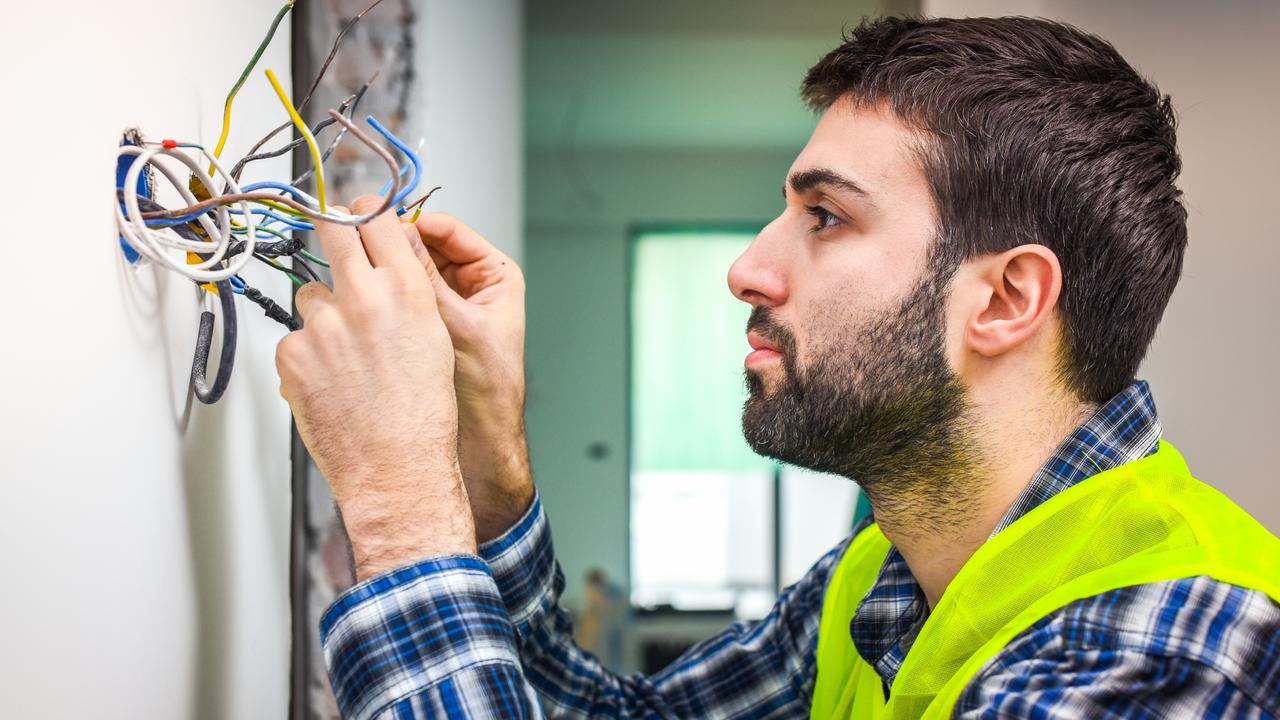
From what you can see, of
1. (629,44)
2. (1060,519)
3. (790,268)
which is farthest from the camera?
(629,44)

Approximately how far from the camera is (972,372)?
78cm

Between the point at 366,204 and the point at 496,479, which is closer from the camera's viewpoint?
the point at 366,204

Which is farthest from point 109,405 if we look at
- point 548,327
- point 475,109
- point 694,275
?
point 694,275

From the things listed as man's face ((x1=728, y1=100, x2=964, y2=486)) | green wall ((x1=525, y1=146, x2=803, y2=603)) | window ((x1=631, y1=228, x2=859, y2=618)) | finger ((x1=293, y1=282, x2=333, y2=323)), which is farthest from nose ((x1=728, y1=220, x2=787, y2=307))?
window ((x1=631, y1=228, x2=859, y2=618))

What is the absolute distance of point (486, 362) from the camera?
0.81m

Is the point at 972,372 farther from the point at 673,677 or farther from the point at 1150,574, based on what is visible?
the point at 673,677

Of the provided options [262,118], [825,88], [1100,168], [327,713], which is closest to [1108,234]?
[1100,168]

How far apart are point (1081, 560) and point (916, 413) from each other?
17cm

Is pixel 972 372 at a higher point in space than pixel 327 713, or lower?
higher

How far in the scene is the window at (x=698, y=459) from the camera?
8.85 feet

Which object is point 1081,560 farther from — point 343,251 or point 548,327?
point 548,327

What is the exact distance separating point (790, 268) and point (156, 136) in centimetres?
49

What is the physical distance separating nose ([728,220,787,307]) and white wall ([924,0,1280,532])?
700 mm

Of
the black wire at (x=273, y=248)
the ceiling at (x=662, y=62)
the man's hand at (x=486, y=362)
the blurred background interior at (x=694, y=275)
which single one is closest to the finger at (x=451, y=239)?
the man's hand at (x=486, y=362)
